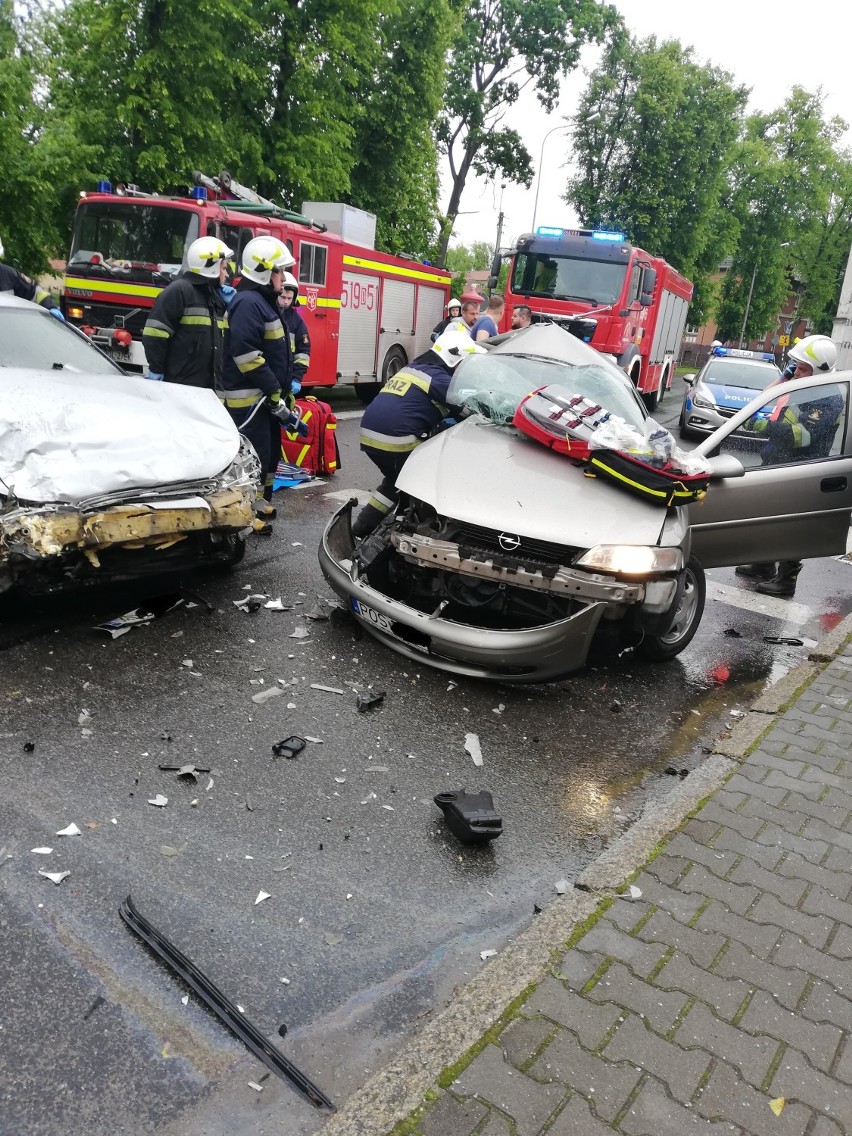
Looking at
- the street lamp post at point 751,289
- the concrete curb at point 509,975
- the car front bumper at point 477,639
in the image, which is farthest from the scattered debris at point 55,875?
the street lamp post at point 751,289

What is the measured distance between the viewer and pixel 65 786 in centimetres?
337

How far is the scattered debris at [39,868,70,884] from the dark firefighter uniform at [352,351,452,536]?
3023 mm

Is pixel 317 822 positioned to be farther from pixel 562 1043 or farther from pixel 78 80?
pixel 78 80

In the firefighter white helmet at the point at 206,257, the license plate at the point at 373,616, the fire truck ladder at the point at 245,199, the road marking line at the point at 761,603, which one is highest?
the fire truck ladder at the point at 245,199

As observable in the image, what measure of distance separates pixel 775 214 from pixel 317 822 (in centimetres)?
5651

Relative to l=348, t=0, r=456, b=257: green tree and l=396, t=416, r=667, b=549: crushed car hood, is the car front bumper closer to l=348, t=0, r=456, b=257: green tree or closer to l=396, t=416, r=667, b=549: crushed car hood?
l=396, t=416, r=667, b=549: crushed car hood

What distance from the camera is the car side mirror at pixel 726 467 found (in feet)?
Answer: 17.8

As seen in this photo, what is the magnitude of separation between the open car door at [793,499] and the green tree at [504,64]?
29.6 meters

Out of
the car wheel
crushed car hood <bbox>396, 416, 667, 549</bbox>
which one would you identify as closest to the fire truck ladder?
crushed car hood <bbox>396, 416, 667, 549</bbox>

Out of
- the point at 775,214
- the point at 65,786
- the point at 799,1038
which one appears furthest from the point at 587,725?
the point at 775,214

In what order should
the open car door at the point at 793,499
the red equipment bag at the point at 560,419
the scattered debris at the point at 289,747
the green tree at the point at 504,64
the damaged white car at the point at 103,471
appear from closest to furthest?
the scattered debris at the point at 289,747 < the damaged white car at the point at 103,471 < the red equipment bag at the point at 560,419 < the open car door at the point at 793,499 < the green tree at the point at 504,64

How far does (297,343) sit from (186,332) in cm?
126

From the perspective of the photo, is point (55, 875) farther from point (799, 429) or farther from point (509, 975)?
point (799, 429)

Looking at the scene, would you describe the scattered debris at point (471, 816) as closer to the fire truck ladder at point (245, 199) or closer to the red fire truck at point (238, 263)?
the red fire truck at point (238, 263)
